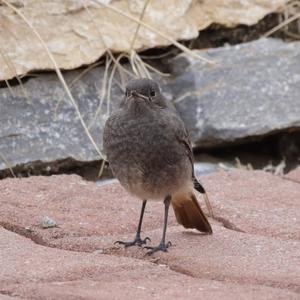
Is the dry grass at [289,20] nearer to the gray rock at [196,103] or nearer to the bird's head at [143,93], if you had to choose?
the gray rock at [196,103]

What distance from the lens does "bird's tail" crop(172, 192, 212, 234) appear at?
4562 mm

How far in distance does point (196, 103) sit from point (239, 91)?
356mm

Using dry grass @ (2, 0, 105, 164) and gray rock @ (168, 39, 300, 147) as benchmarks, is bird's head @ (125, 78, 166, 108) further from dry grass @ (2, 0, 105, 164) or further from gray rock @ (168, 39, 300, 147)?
gray rock @ (168, 39, 300, 147)

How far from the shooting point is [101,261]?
3.86 meters

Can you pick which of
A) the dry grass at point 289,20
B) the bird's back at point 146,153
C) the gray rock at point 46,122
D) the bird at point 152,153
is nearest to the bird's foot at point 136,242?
the bird at point 152,153

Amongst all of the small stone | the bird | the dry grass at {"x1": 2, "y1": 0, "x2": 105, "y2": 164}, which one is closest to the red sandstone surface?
the small stone

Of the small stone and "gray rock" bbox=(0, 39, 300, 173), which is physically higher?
"gray rock" bbox=(0, 39, 300, 173)

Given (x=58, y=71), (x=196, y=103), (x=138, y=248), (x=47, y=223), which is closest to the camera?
(x=138, y=248)

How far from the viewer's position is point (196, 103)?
636cm

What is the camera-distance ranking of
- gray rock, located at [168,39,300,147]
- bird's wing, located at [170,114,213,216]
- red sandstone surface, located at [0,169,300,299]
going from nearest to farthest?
red sandstone surface, located at [0,169,300,299] → bird's wing, located at [170,114,213,216] → gray rock, located at [168,39,300,147]

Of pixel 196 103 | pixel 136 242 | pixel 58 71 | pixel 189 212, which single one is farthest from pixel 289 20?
pixel 136 242

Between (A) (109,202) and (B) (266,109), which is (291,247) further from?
(B) (266,109)

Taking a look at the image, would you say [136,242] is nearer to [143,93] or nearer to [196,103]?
[143,93]

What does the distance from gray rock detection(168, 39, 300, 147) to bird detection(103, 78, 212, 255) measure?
1566mm
